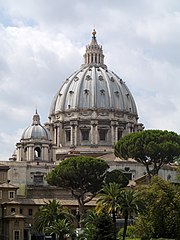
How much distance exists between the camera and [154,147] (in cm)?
8775

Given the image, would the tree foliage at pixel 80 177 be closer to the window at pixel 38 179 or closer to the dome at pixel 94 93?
the window at pixel 38 179

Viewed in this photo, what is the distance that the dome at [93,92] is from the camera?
138 meters

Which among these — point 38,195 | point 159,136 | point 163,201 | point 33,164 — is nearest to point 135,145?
point 159,136

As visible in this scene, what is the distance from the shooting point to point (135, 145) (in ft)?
294

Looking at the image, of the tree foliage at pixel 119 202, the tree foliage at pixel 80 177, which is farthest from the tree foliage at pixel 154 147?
the tree foliage at pixel 119 202

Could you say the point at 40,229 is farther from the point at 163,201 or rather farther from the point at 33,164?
the point at 33,164

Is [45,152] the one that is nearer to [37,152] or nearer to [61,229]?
[37,152]

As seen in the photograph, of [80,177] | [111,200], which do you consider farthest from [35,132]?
[111,200]

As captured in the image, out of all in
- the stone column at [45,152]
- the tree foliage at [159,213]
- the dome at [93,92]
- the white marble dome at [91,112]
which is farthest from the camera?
the dome at [93,92]

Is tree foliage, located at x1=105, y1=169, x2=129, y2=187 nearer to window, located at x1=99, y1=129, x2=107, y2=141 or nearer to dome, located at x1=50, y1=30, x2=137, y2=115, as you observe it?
window, located at x1=99, y1=129, x2=107, y2=141

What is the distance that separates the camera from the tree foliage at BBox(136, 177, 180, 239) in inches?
2203

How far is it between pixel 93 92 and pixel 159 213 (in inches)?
3303

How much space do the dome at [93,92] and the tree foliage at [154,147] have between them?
150 feet

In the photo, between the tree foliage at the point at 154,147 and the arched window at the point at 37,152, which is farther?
the arched window at the point at 37,152
